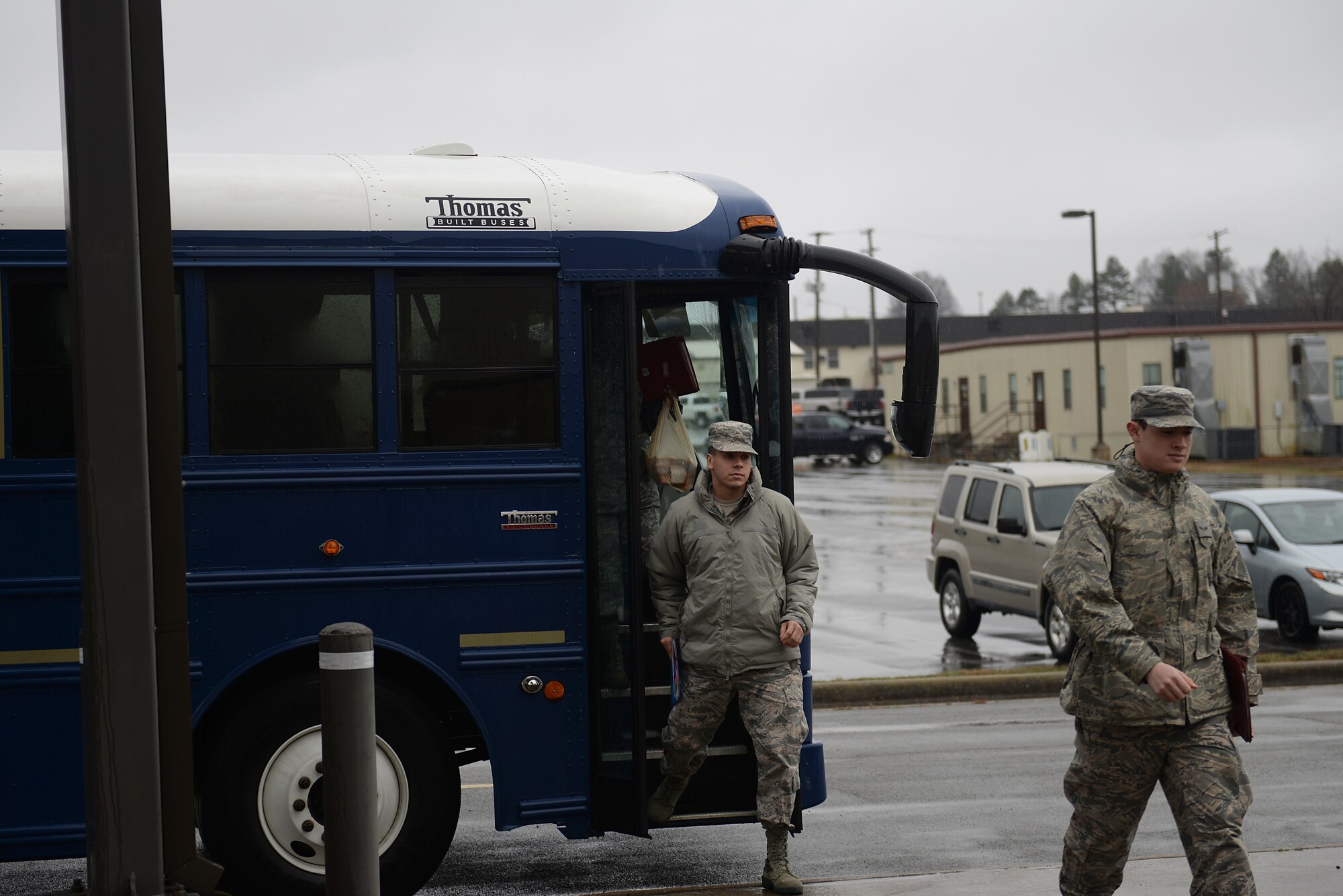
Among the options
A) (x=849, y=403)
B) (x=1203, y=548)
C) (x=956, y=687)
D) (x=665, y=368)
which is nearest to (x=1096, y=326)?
(x=849, y=403)

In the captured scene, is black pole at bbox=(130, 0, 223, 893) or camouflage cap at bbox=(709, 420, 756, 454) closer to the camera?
black pole at bbox=(130, 0, 223, 893)

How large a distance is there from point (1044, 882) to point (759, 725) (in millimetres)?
1367

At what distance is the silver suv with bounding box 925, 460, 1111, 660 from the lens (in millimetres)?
14328

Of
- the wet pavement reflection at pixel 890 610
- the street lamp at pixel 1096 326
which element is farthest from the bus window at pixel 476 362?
the street lamp at pixel 1096 326

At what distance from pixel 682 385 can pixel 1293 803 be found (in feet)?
13.4

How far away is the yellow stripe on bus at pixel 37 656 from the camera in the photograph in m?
5.38

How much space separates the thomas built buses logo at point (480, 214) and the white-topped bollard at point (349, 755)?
202 centimetres

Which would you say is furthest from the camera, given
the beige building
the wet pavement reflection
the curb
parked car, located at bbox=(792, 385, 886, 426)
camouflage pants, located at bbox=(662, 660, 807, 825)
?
parked car, located at bbox=(792, 385, 886, 426)

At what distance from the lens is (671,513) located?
604 centimetres

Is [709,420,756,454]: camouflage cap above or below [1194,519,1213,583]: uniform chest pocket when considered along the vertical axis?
above

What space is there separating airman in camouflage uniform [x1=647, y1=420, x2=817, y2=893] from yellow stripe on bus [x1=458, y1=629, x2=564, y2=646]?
446 millimetres

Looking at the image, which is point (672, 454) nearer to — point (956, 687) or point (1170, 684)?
point (1170, 684)

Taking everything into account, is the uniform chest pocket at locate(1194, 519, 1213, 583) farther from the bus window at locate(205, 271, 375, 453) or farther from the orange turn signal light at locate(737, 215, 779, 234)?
the bus window at locate(205, 271, 375, 453)

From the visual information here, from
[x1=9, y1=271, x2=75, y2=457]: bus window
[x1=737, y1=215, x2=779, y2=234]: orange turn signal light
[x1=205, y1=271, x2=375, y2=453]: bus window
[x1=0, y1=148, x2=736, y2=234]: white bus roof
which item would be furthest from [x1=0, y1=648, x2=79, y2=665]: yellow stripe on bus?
[x1=737, y1=215, x2=779, y2=234]: orange turn signal light
